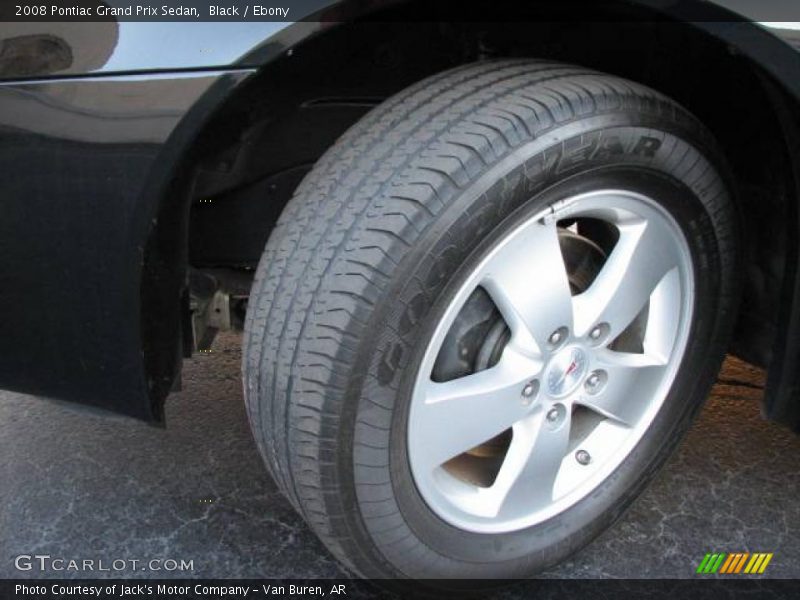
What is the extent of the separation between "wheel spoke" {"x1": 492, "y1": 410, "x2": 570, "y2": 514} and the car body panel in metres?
0.68

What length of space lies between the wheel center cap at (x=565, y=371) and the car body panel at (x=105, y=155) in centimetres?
57

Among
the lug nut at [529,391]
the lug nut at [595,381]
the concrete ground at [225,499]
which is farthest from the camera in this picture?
the concrete ground at [225,499]

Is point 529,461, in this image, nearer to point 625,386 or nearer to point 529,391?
point 529,391

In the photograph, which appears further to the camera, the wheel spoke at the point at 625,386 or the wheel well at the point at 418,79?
the wheel spoke at the point at 625,386

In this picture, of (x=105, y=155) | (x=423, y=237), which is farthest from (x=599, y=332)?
(x=105, y=155)

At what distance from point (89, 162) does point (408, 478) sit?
729 millimetres

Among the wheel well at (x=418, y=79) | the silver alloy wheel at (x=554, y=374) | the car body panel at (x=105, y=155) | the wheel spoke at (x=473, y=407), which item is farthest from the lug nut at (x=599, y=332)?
the car body panel at (x=105, y=155)

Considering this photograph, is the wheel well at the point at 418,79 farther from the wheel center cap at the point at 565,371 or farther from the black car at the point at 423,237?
the wheel center cap at the point at 565,371

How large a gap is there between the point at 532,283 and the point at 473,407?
0.78 feet

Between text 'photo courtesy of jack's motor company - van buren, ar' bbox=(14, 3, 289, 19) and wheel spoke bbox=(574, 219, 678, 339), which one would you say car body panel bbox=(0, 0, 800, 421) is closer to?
text 'photo courtesy of jack's motor company - van buren, ar' bbox=(14, 3, 289, 19)

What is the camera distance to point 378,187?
1299mm

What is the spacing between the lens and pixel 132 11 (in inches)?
49.4

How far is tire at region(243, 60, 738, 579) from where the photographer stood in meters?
1.30

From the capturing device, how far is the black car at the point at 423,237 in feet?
4.21
